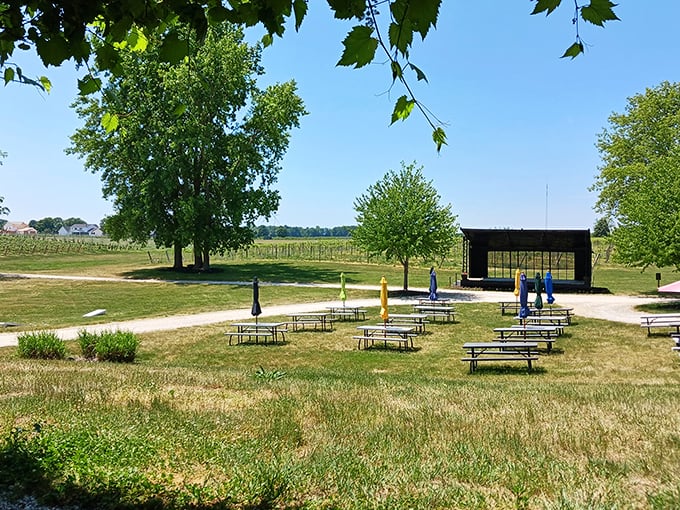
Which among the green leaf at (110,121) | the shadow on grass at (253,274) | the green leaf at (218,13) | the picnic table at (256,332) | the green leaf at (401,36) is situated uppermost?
the green leaf at (218,13)

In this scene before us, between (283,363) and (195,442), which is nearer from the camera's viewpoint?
(195,442)

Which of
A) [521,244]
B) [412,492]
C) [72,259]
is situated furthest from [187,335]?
[72,259]

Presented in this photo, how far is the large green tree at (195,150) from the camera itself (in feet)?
135

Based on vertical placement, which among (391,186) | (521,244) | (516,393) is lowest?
(516,393)

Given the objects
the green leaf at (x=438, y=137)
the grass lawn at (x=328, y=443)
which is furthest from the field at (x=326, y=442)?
the green leaf at (x=438, y=137)

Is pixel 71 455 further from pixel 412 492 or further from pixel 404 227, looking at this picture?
pixel 404 227

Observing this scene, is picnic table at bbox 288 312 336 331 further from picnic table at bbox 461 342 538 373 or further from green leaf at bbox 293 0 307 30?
green leaf at bbox 293 0 307 30

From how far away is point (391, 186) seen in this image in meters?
32.5

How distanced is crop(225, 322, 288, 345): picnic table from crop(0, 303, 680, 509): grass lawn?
7959 millimetres

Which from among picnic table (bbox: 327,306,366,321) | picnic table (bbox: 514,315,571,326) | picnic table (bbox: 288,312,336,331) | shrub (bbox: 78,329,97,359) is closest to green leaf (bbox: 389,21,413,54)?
shrub (bbox: 78,329,97,359)

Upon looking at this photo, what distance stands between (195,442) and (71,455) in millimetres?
982

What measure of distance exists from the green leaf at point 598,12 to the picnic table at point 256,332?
15.9 m

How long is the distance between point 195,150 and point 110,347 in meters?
30.4

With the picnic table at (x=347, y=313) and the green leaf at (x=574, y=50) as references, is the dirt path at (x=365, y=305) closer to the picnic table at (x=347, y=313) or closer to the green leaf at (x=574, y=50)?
the picnic table at (x=347, y=313)
